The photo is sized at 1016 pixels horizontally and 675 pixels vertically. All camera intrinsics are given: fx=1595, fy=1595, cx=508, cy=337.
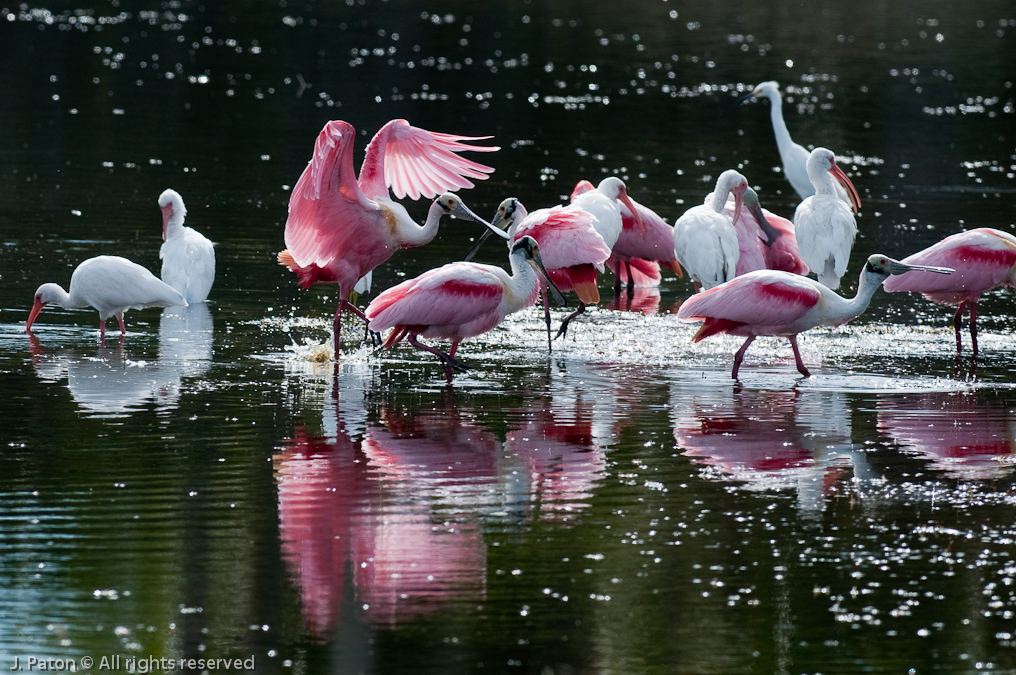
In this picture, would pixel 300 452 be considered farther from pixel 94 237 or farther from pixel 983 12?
pixel 983 12

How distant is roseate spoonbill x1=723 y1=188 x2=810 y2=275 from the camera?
13.3 meters

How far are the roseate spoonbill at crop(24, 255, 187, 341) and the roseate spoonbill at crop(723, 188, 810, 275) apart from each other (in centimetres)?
485

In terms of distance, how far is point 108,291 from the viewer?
1076 centimetres

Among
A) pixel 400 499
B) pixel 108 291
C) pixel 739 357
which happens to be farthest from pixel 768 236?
pixel 400 499

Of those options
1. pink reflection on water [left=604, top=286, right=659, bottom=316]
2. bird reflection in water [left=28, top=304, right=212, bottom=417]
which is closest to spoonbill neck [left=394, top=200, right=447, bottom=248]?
bird reflection in water [left=28, top=304, right=212, bottom=417]

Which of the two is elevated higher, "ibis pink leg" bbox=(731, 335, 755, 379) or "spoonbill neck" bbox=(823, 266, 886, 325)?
"spoonbill neck" bbox=(823, 266, 886, 325)

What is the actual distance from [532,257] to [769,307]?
1.54 meters

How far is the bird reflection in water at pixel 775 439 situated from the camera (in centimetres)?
782

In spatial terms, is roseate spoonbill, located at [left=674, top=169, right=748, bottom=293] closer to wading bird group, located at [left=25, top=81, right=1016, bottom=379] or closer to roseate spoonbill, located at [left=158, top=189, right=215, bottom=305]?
wading bird group, located at [left=25, top=81, right=1016, bottom=379]

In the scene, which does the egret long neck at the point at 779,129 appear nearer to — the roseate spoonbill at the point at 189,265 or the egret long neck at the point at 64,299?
the roseate spoonbill at the point at 189,265

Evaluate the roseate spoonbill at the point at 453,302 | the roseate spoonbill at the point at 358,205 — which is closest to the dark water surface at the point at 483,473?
the roseate spoonbill at the point at 453,302

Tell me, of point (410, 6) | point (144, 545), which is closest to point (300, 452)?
point (144, 545)

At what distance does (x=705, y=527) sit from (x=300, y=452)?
222 centimetres

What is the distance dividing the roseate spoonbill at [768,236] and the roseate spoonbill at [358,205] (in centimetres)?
263
